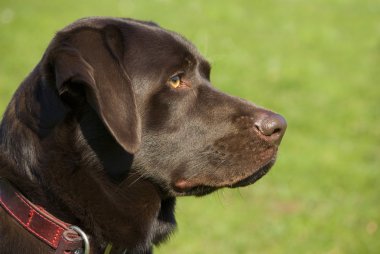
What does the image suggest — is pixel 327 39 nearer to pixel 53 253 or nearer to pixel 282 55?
pixel 282 55

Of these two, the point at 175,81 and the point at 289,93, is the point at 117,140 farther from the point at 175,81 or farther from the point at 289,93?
the point at 289,93

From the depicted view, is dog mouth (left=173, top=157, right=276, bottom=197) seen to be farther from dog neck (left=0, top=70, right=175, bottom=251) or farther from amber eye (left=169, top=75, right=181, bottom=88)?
amber eye (left=169, top=75, right=181, bottom=88)

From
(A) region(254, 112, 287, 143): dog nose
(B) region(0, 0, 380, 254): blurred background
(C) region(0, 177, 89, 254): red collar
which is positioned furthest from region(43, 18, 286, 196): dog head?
(B) region(0, 0, 380, 254): blurred background

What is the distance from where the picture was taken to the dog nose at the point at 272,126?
3771 millimetres

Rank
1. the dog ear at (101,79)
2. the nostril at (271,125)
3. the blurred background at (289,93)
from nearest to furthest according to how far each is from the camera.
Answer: the dog ear at (101,79)
the nostril at (271,125)
the blurred background at (289,93)

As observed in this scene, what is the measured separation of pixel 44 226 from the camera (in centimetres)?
332

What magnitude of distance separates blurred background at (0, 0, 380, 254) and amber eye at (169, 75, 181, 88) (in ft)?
3.43

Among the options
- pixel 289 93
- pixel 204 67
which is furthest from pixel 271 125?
pixel 289 93

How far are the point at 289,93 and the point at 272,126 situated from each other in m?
7.53

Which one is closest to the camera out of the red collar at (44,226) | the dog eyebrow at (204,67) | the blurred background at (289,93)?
the red collar at (44,226)

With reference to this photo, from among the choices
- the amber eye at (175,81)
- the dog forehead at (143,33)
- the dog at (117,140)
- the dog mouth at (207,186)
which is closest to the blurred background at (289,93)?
the dog mouth at (207,186)

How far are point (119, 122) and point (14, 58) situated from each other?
965cm

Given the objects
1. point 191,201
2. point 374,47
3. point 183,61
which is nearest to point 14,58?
point 191,201

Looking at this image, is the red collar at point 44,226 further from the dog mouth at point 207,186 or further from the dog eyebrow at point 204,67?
the dog eyebrow at point 204,67
